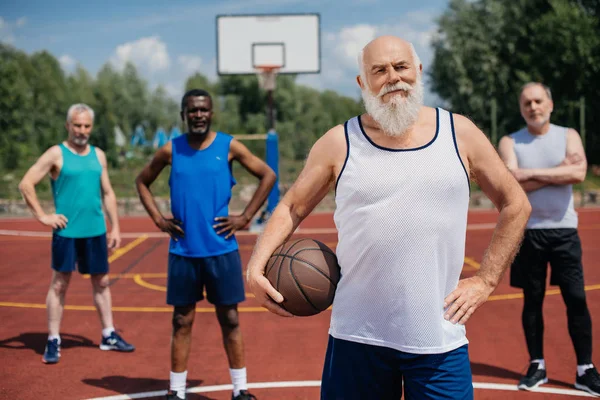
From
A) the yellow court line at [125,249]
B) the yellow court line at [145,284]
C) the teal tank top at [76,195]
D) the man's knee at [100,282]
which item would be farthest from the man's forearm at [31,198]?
the yellow court line at [125,249]

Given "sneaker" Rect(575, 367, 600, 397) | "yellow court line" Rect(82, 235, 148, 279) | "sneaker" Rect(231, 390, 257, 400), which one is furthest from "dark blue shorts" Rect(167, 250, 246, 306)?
"yellow court line" Rect(82, 235, 148, 279)

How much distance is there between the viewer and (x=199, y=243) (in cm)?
492

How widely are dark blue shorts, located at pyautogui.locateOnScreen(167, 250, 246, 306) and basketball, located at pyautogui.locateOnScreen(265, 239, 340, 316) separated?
198cm

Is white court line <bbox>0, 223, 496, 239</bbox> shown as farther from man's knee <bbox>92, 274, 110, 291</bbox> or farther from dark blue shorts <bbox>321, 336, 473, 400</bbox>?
dark blue shorts <bbox>321, 336, 473, 400</bbox>

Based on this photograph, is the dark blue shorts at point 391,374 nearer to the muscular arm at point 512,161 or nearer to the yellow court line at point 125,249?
the muscular arm at point 512,161

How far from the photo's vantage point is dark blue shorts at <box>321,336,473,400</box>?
273cm

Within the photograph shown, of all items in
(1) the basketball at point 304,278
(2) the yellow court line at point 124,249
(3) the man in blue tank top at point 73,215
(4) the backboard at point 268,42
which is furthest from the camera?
(4) the backboard at point 268,42

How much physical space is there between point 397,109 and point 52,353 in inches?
180

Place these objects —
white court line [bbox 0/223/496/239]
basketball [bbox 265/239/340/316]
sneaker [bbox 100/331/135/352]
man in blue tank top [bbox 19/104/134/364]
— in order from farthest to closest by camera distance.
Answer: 1. white court line [bbox 0/223/496/239]
2. sneaker [bbox 100/331/135/352]
3. man in blue tank top [bbox 19/104/134/364]
4. basketball [bbox 265/239/340/316]

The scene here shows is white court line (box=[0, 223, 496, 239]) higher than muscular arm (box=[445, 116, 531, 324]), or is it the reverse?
muscular arm (box=[445, 116, 531, 324])

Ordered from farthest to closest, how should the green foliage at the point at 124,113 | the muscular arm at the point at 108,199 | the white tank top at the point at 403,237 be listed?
1. the green foliage at the point at 124,113
2. the muscular arm at the point at 108,199
3. the white tank top at the point at 403,237

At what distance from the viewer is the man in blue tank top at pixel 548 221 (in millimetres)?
5094

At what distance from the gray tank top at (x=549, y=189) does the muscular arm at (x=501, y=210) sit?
2.55 metres

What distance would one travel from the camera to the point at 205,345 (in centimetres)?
661
